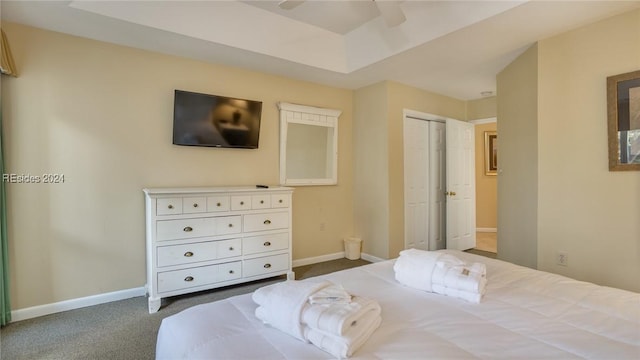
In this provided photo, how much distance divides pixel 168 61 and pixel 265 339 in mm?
3030

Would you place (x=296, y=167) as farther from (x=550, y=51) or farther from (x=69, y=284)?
(x=550, y=51)

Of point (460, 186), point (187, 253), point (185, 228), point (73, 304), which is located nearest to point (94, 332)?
point (73, 304)

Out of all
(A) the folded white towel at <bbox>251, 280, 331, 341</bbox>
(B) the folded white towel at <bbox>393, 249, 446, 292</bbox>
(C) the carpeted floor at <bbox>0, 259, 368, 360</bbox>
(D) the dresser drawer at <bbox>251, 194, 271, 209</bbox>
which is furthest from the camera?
(D) the dresser drawer at <bbox>251, 194, 271, 209</bbox>

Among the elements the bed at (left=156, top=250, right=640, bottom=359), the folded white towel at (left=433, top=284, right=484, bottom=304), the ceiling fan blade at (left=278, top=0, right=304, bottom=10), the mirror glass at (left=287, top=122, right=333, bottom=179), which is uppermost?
the ceiling fan blade at (left=278, top=0, right=304, bottom=10)

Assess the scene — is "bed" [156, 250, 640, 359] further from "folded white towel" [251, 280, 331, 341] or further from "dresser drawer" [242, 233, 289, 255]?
"dresser drawer" [242, 233, 289, 255]

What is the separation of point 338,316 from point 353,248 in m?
3.27

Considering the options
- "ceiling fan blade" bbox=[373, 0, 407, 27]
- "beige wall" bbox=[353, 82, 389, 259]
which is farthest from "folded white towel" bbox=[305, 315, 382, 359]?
"beige wall" bbox=[353, 82, 389, 259]

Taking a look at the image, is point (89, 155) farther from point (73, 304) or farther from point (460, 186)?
point (460, 186)

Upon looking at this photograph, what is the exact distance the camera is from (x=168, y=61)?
3.14 meters

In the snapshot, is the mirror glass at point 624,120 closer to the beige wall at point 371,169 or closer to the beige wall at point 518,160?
the beige wall at point 518,160

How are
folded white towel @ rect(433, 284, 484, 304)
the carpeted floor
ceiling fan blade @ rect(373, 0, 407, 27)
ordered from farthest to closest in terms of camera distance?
ceiling fan blade @ rect(373, 0, 407, 27)
the carpeted floor
folded white towel @ rect(433, 284, 484, 304)

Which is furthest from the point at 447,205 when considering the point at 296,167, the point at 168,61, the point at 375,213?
the point at 168,61

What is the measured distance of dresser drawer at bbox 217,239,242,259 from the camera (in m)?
2.98

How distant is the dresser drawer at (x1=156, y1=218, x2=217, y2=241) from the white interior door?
3.40m
